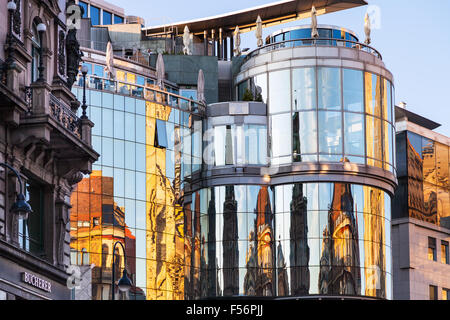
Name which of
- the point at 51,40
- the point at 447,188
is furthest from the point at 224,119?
the point at 51,40

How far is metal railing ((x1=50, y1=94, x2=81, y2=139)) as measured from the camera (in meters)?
36.5

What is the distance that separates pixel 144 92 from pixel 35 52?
3999 cm

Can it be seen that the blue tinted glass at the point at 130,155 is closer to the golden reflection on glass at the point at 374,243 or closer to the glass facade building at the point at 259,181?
the glass facade building at the point at 259,181

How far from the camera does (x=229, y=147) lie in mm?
80188

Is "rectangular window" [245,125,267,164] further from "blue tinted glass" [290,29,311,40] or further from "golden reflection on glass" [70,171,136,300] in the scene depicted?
"golden reflection on glass" [70,171,136,300]

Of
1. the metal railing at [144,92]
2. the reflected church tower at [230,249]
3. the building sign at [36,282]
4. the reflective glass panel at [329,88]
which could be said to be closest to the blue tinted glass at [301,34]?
the reflective glass panel at [329,88]

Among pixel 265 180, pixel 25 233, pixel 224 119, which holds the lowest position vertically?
pixel 25 233

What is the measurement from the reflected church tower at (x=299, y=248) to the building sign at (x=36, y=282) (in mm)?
40950

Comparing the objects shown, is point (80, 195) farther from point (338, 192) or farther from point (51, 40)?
point (51, 40)

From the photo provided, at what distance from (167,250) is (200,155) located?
875cm

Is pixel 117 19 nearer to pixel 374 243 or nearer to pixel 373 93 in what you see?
pixel 373 93

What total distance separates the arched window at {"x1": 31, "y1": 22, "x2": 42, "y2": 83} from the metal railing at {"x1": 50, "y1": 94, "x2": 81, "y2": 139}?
1.26m

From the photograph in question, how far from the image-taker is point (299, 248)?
76312mm
